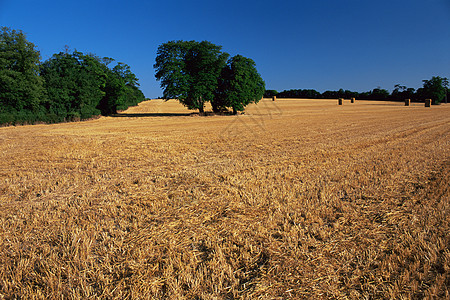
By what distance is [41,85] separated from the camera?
29172 millimetres

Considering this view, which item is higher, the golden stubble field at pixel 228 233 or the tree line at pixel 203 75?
the tree line at pixel 203 75

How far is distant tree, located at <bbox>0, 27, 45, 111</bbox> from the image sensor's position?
2552 centimetres

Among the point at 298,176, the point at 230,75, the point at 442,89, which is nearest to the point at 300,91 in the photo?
the point at 442,89

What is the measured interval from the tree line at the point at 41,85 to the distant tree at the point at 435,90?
4230 inches

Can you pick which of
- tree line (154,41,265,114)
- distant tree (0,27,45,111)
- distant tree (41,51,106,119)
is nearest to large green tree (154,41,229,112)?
tree line (154,41,265,114)

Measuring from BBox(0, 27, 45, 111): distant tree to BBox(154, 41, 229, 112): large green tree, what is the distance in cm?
1679

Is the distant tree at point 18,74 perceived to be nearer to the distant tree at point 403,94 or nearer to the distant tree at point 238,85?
the distant tree at point 238,85

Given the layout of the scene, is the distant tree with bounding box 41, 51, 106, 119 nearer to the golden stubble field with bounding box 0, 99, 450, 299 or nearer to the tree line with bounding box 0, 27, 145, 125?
the tree line with bounding box 0, 27, 145, 125

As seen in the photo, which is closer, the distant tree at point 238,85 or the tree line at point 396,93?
the distant tree at point 238,85

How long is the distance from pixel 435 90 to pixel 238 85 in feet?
277

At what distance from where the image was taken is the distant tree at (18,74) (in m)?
25.5

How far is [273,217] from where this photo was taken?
152 inches

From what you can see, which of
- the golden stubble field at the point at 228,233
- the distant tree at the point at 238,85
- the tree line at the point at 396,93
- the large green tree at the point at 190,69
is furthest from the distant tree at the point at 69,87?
the tree line at the point at 396,93

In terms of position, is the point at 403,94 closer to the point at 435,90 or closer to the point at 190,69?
the point at 435,90
